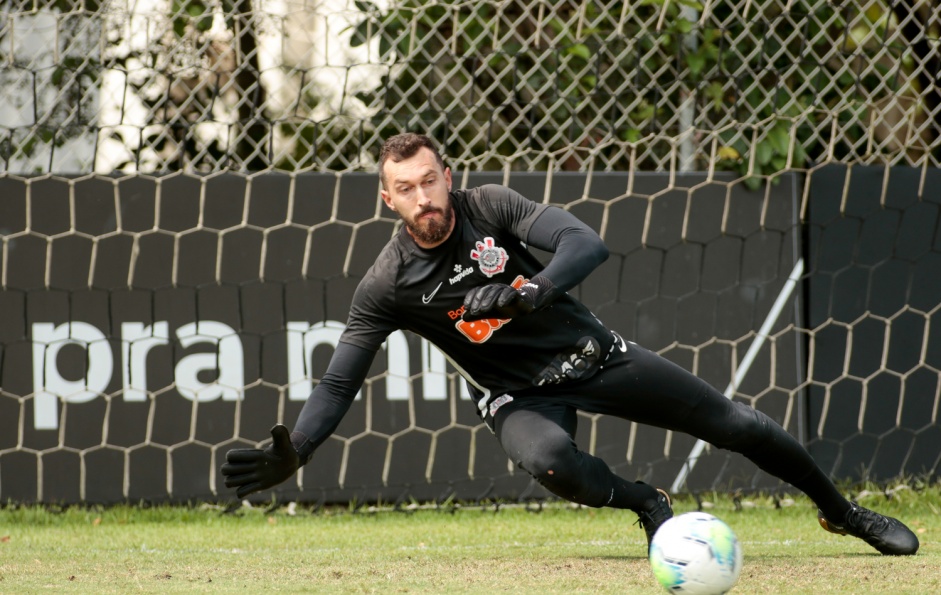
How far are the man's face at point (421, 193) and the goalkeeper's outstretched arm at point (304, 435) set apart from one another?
19.9 inches

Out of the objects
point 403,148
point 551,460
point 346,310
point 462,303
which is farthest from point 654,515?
point 346,310

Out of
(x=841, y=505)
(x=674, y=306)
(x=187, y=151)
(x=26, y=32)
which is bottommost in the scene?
(x=841, y=505)

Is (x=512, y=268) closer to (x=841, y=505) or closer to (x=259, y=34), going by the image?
(x=841, y=505)

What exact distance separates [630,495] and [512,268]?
0.98 meters

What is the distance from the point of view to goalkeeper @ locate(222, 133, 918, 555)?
4.04 metres

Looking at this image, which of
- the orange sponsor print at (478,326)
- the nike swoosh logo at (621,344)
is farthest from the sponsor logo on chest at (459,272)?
the nike swoosh logo at (621,344)

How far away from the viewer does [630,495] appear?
4301mm

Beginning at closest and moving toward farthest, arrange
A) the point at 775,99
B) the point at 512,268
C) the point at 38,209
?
the point at 512,268 < the point at 38,209 < the point at 775,99

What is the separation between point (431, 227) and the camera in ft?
13.4

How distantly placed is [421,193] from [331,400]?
2.63ft

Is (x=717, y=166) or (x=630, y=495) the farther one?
(x=717, y=166)

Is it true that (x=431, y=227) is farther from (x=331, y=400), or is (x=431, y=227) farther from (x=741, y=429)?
(x=741, y=429)

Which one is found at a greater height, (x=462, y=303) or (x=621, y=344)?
(x=462, y=303)

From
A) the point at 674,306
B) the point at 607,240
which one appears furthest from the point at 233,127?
the point at 674,306
